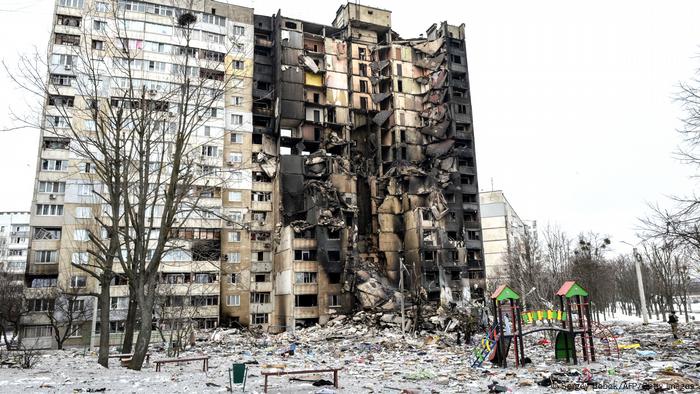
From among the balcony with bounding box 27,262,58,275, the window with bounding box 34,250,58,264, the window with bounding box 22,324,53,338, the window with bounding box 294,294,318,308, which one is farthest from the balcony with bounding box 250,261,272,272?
the window with bounding box 22,324,53,338

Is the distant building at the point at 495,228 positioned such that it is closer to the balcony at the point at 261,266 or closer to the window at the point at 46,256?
the balcony at the point at 261,266

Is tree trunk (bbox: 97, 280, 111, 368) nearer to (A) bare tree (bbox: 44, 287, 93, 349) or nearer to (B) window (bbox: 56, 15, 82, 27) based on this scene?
(A) bare tree (bbox: 44, 287, 93, 349)

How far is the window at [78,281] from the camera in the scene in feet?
135

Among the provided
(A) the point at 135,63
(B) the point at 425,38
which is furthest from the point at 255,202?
(B) the point at 425,38

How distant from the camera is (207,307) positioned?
1725 inches

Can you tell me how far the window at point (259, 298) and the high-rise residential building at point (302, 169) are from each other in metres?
0.27

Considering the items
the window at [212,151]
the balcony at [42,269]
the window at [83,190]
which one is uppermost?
the window at [212,151]

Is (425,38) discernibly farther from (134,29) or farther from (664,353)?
(664,353)

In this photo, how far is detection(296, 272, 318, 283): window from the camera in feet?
149

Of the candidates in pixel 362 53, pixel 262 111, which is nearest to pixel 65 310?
pixel 262 111

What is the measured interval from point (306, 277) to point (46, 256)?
75.8 ft

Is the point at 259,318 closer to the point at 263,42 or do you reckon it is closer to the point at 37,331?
the point at 37,331

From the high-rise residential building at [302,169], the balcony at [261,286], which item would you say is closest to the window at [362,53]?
the high-rise residential building at [302,169]

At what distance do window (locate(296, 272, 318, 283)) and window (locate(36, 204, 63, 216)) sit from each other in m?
22.4
